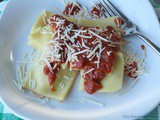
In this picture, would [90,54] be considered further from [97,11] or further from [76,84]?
[97,11]

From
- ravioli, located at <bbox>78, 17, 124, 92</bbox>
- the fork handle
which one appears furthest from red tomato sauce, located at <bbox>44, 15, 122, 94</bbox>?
the fork handle

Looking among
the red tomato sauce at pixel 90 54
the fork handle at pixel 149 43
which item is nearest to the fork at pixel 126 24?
the fork handle at pixel 149 43

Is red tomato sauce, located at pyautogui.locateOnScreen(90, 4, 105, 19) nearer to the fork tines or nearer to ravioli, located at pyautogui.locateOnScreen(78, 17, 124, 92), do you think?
the fork tines

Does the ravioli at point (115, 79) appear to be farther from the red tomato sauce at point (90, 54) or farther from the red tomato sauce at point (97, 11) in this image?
the red tomato sauce at point (97, 11)

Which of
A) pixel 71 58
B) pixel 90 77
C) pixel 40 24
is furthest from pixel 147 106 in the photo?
pixel 40 24

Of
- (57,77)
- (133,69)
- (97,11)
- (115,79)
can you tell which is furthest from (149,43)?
(57,77)

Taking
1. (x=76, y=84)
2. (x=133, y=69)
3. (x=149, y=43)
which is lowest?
(x=76, y=84)
